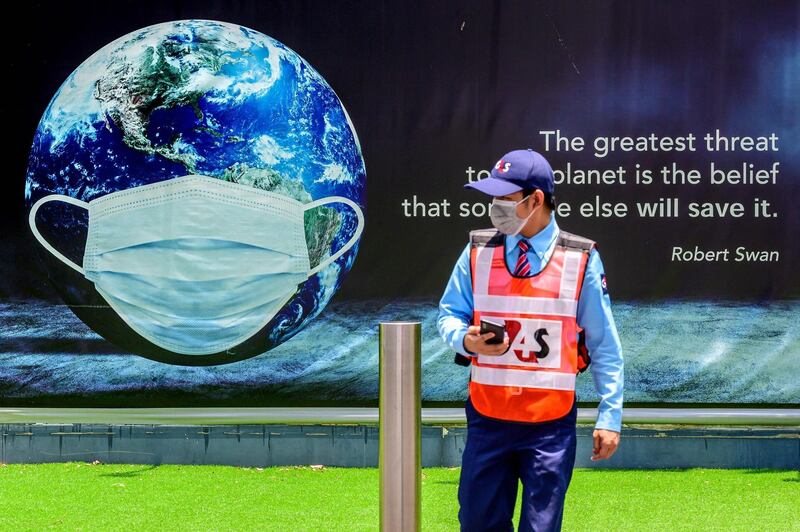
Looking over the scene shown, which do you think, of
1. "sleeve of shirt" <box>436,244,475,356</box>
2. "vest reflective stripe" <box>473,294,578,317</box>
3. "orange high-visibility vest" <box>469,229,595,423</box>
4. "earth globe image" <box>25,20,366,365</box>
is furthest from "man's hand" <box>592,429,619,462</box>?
"earth globe image" <box>25,20,366,365</box>

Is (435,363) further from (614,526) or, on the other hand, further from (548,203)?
(548,203)

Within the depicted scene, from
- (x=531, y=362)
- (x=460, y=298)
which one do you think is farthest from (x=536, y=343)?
(x=460, y=298)

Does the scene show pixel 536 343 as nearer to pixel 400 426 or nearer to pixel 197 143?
pixel 400 426

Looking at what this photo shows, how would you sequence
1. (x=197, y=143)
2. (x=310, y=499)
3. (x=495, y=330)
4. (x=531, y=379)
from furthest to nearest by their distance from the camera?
(x=197, y=143) → (x=310, y=499) → (x=531, y=379) → (x=495, y=330)

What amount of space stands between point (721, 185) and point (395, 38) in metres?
1.97

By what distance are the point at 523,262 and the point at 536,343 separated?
0.25 meters

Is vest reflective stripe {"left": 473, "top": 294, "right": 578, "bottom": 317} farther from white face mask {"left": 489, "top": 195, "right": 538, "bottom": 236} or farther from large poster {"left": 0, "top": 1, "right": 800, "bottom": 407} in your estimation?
large poster {"left": 0, "top": 1, "right": 800, "bottom": 407}

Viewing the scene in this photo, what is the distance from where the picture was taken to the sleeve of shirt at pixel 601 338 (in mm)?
2932

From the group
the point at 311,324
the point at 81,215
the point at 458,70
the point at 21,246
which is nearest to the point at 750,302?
the point at 458,70

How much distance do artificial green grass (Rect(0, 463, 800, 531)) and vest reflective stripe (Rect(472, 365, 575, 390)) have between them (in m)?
1.77

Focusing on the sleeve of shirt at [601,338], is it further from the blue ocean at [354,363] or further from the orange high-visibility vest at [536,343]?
the blue ocean at [354,363]

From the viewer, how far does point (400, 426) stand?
298cm

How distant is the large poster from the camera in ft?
17.7

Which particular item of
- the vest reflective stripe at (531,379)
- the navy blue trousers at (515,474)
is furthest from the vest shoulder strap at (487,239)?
the navy blue trousers at (515,474)
